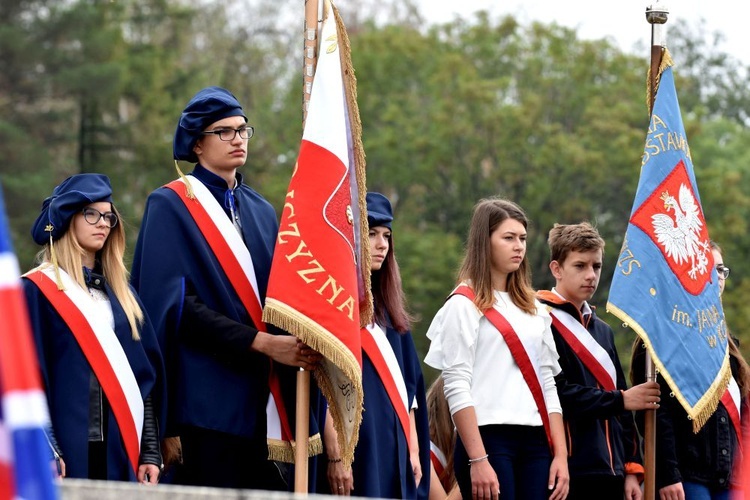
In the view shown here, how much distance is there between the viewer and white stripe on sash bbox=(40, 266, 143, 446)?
6125mm

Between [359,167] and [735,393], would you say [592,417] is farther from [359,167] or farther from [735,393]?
[359,167]

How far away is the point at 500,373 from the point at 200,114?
1897mm

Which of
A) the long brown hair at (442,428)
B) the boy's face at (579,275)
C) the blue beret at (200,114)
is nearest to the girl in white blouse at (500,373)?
the boy's face at (579,275)

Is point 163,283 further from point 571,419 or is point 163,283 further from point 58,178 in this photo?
point 58,178

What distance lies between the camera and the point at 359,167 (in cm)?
658

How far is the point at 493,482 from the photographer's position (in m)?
6.96

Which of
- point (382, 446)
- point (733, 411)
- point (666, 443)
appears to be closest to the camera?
point (382, 446)

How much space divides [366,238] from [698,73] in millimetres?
46073

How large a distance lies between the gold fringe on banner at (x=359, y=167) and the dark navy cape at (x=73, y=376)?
3.00ft

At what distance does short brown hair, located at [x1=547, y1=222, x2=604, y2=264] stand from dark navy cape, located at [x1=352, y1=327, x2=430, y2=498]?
95 cm

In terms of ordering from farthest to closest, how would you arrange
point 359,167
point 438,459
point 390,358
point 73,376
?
point 438,459
point 390,358
point 359,167
point 73,376

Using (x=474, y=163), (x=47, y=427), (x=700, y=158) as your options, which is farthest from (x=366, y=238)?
(x=700, y=158)

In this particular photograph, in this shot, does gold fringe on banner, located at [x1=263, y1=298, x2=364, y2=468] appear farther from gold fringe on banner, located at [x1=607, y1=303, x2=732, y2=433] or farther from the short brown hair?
the short brown hair

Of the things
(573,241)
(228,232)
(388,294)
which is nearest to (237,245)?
(228,232)
